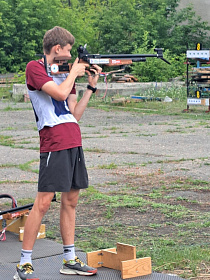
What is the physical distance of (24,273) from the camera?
4.55 meters

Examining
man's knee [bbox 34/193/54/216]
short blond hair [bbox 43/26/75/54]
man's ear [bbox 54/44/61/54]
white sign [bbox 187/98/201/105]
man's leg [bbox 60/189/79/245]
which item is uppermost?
short blond hair [bbox 43/26/75/54]

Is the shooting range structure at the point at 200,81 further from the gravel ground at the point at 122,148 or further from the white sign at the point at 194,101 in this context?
the gravel ground at the point at 122,148

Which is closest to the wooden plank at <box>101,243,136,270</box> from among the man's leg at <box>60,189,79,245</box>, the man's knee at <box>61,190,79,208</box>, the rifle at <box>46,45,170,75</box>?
the man's leg at <box>60,189,79,245</box>

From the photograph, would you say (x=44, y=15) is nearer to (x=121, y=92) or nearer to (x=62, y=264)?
(x=121, y=92)

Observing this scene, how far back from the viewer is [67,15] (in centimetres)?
3547

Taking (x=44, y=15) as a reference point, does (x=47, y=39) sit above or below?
below

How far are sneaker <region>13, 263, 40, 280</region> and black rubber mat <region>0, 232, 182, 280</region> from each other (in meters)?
0.15

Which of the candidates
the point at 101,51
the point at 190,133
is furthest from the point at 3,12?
the point at 190,133

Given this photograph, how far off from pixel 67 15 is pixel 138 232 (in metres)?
30.6

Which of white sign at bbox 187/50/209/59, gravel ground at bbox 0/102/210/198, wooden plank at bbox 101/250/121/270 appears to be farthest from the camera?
white sign at bbox 187/50/209/59

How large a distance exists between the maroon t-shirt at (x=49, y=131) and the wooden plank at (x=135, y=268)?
1.03m

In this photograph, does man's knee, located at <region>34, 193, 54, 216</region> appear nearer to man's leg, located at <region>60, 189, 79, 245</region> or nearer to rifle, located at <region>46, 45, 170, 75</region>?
man's leg, located at <region>60, 189, 79, 245</region>

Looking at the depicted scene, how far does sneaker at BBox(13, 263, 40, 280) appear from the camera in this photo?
4531 mm

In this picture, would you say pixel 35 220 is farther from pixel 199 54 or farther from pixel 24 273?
pixel 199 54
